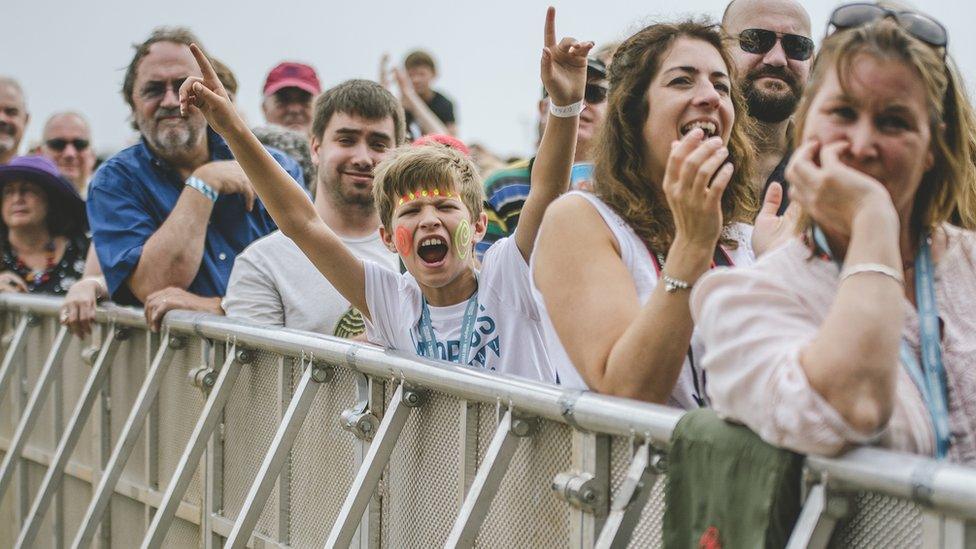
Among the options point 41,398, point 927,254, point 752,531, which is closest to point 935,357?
point 927,254

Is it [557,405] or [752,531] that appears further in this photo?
[557,405]

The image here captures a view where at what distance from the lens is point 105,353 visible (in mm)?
5520

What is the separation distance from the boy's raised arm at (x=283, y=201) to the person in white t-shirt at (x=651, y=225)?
111cm

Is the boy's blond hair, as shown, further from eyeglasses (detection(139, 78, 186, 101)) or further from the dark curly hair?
eyeglasses (detection(139, 78, 186, 101))

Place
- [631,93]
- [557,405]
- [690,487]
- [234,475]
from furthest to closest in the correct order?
1. [234,475]
2. [631,93]
3. [557,405]
4. [690,487]

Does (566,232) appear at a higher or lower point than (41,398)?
higher

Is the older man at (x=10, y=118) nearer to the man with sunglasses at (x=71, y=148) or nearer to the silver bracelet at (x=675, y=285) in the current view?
the man with sunglasses at (x=71, y=148)

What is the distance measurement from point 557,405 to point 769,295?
68 centimetres

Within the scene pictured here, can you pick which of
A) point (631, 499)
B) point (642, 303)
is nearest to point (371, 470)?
point (642, 303)

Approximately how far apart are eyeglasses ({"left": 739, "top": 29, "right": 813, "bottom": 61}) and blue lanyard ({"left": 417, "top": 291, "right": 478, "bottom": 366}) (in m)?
1.52

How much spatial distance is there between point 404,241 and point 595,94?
163 centimetres

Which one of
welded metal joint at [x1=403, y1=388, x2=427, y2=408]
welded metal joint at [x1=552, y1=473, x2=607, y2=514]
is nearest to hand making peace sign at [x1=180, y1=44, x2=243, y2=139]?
welded metal joint at [x1=403, y1=388, x2=427, y2=408]

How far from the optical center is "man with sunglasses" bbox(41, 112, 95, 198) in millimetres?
9133

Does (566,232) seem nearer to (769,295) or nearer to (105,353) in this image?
(769,295)
